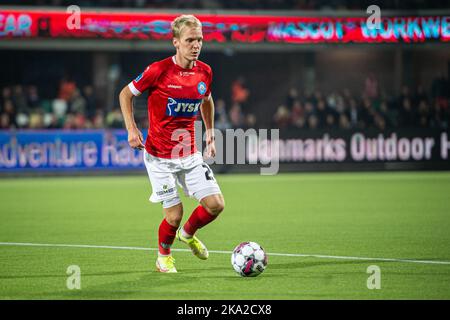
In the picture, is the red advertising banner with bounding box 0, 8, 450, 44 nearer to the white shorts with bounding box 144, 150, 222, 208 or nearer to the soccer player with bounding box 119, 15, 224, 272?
the soccer player with bounding box 119, 15, 224, 272

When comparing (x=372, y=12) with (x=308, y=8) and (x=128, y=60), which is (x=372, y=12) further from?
(x=128, y=60)

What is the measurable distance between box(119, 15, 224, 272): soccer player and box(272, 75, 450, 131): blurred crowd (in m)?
14.9

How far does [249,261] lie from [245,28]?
1907 centimetres

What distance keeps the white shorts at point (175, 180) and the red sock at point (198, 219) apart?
6.3 inches

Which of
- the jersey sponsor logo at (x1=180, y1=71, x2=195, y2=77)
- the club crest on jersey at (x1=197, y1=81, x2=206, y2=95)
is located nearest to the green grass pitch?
the club crest on jersey at (x1=197, y1=81, x2=206, y2=95)

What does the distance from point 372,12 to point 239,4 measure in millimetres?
4538

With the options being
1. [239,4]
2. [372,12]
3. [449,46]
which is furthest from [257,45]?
[449,46]

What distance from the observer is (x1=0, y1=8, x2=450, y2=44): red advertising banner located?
2495 centimetres

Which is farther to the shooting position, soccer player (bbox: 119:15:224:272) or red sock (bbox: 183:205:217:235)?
red sock (bbox: 183:205:217:235)

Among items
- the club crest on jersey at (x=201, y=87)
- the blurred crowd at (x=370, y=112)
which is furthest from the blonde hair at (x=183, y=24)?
the blurred crowd at (x=370, y=112)

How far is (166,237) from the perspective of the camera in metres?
8.21

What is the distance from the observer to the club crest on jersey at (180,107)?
8141 millimetres

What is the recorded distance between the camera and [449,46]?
27906 mm

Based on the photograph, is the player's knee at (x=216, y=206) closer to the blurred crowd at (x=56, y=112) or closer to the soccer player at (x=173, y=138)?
the soccer player at (x=173, y=138)
